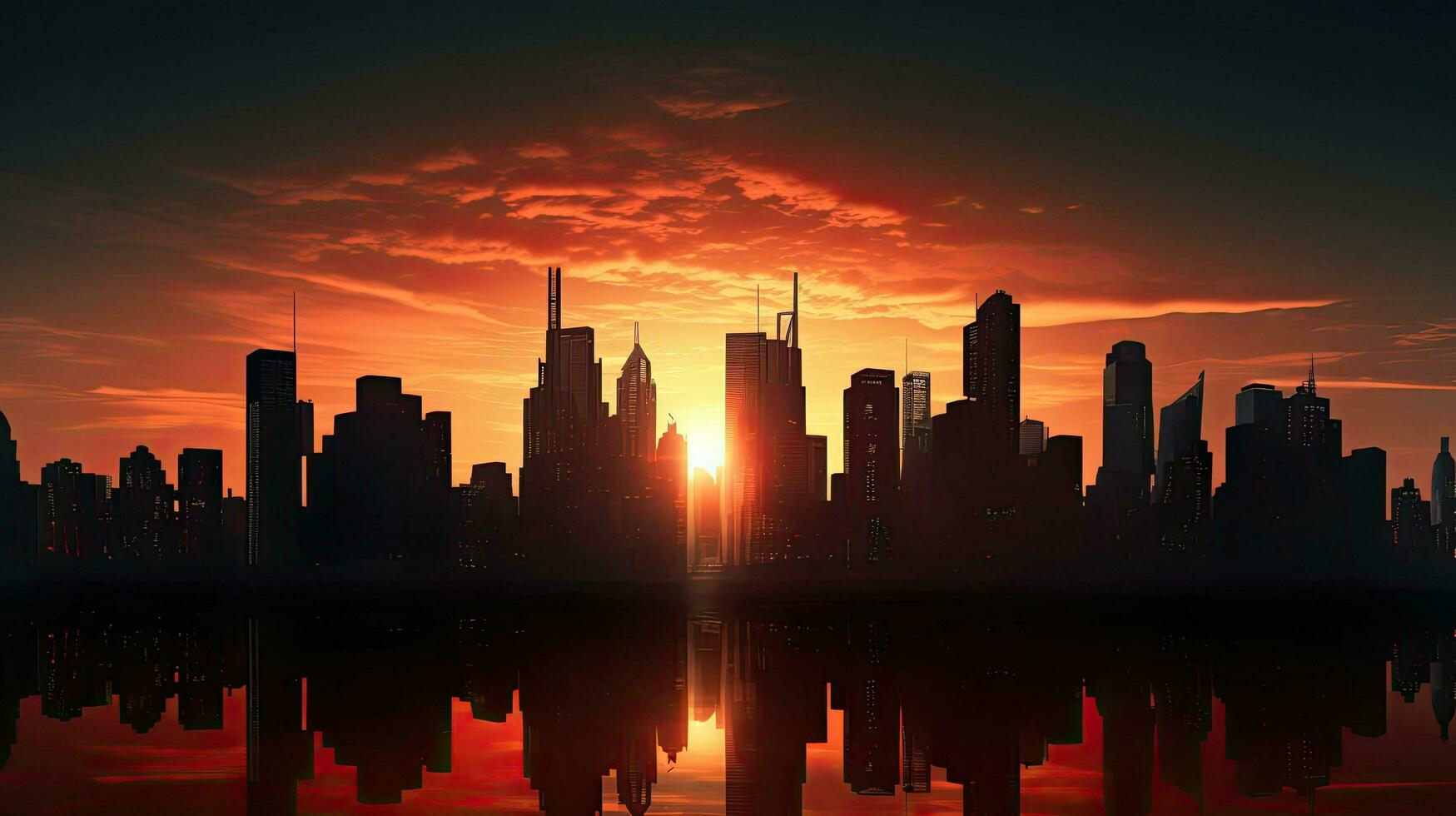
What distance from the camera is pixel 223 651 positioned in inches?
→ 5999

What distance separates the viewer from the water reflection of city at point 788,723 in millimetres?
54938

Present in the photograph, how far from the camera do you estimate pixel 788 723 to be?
250ft

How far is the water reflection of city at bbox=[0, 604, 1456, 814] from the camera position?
180 feet

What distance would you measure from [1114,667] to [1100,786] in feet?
225

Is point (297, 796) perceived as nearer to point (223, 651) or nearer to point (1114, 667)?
point (1114, 667)

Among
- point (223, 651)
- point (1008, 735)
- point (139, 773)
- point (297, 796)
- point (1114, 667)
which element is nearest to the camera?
point (297, 796)

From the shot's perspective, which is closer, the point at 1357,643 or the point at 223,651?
the point at 223,651

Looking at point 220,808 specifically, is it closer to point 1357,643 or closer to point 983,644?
point 983,644

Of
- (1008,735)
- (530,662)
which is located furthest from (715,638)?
(1008,735)

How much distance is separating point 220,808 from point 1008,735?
4248cm

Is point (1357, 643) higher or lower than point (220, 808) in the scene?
lower

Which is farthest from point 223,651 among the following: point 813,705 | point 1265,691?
point 1265,691

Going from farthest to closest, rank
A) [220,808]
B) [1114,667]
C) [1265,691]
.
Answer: [1114,667] < [1265,691] < [220,808]

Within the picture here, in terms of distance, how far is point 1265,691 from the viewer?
98.2 metres
